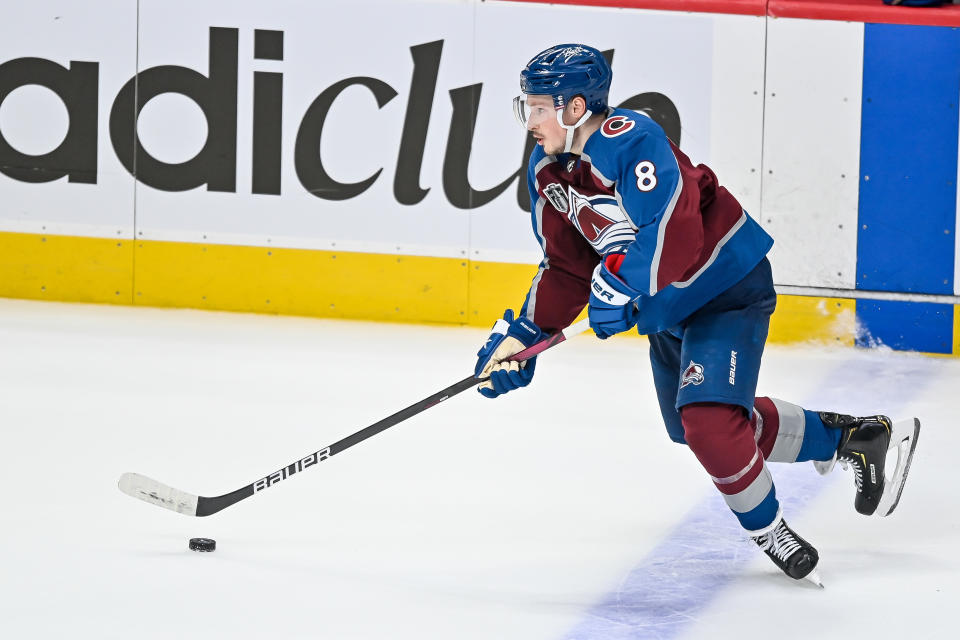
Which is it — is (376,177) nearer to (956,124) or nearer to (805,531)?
(956,124)

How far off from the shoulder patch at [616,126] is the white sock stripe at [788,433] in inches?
30.2

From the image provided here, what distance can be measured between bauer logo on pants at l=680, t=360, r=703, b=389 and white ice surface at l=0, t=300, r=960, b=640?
0.40m

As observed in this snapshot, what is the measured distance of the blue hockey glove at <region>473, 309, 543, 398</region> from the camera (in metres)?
3.00

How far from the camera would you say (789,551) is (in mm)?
2885

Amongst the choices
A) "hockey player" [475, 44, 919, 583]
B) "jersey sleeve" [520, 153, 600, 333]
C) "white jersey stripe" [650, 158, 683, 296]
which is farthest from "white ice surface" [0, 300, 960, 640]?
"white jersey stripe" [650, 158, 683, 296]

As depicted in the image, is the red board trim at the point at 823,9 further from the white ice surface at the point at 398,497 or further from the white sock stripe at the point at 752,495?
the white sock stripe at the point at 752,495

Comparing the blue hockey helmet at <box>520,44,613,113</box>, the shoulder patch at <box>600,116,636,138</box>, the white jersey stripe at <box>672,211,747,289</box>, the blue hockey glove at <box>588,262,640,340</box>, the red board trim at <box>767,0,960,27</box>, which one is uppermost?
the red board trim at <box>767,0,960,27</box>

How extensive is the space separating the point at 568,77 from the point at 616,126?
13 centimetres

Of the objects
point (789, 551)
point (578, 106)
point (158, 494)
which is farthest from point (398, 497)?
point (578, 106)

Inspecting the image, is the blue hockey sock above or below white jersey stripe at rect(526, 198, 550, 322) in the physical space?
below

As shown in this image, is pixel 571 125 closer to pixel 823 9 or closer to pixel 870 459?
pixel 870 459

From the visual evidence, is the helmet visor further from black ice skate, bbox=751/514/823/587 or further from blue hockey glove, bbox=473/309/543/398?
black ice skate, bbox=751/514/823/587

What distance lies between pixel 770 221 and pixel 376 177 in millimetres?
1472

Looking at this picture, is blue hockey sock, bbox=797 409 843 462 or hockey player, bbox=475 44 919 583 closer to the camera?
hockey player, bbox=475 44 919 583
